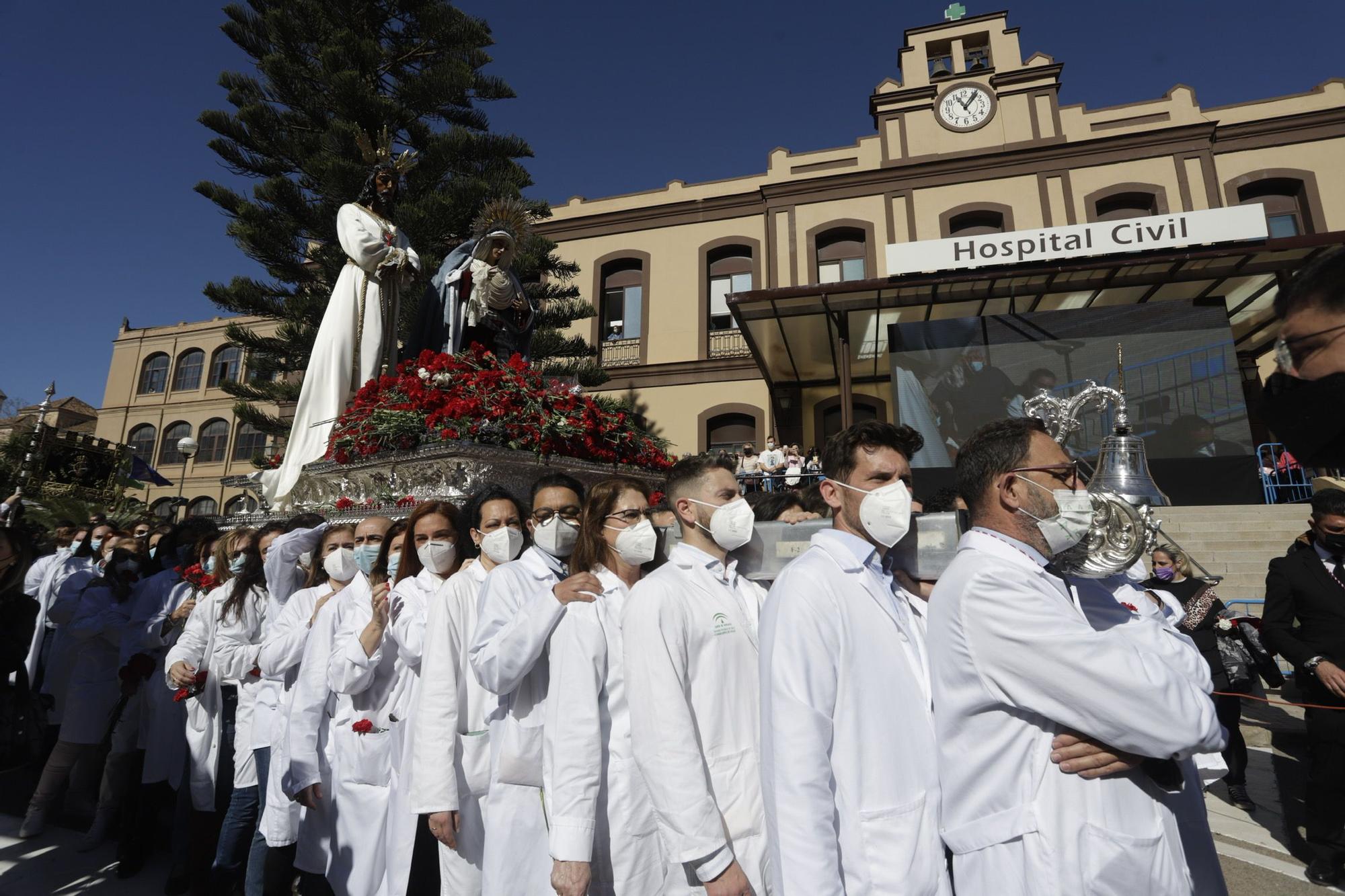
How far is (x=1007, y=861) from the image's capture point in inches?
64.1

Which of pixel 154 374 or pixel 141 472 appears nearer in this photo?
pixel 141 472

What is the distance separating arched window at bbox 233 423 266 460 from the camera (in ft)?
107

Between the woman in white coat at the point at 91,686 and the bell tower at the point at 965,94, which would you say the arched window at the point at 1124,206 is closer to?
the bell tower at the point at 965,94

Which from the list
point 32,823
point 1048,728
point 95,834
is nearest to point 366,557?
point 95,834

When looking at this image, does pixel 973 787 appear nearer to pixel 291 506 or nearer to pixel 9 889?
pixel 9 889

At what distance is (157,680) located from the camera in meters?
4.47

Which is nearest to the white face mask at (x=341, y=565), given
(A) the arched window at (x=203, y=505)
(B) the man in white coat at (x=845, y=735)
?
(B) the man in white coat at (x=845, y=735)

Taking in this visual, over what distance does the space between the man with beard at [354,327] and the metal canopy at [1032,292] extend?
6.54 meters

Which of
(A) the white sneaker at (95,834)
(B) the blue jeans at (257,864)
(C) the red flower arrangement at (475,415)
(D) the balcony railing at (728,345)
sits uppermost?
(D) the balcony railing at (728,345)

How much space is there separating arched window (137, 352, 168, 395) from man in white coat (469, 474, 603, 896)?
41.7 m

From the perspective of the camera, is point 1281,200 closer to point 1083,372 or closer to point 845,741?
point 1083,372

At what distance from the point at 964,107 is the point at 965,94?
35 cm

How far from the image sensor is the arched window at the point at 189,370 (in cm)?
3538

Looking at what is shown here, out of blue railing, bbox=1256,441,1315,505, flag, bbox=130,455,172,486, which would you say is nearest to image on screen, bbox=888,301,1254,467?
blue railing, bbox=1256,441,1315,505
